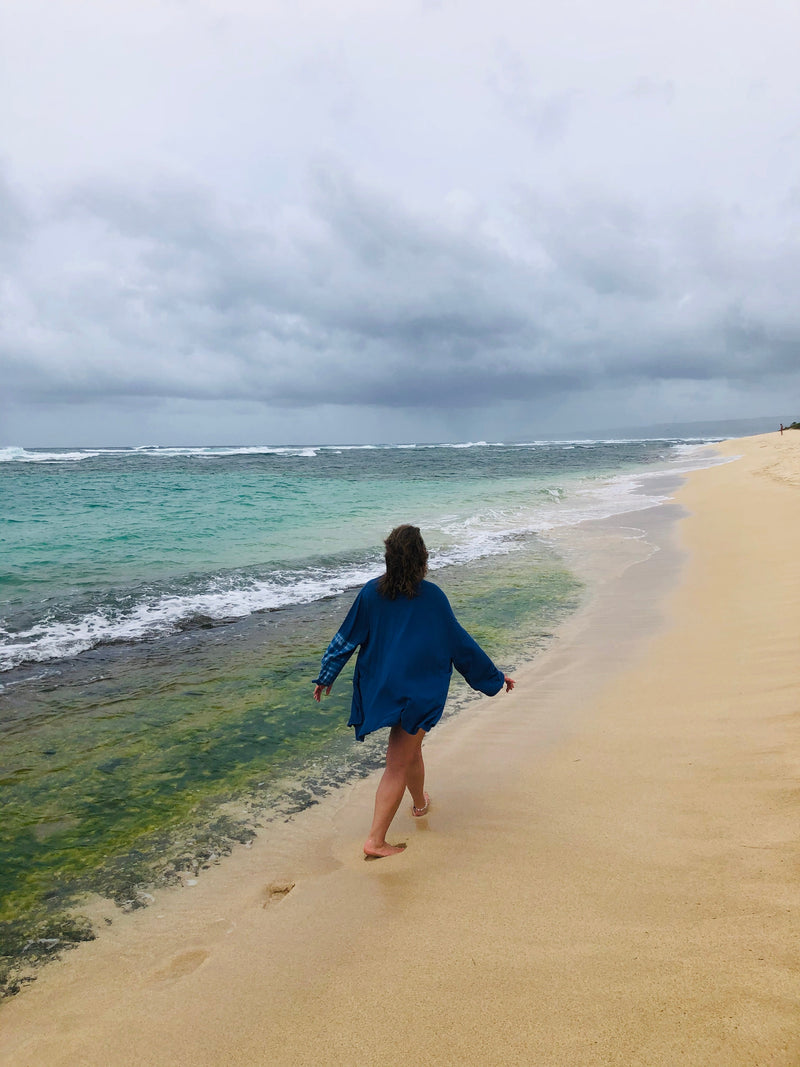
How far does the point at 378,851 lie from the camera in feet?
12.1

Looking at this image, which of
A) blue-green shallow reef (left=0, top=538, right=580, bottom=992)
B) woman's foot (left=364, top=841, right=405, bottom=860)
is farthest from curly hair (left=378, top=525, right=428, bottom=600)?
blue-green shallow reef (left=0, top=538, right=580, bottom=992)

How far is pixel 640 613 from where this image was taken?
8.99 m

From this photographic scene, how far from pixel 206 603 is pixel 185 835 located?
22.1 ft

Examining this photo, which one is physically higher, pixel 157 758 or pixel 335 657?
Answer: pixel 335 657

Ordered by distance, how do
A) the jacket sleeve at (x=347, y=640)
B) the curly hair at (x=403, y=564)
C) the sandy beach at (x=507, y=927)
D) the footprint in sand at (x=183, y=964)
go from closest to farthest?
the sandy beach at (x=507, y=927) < the footprint in sand at (x=183, y=964) < the curly hair at (x=403, y=564) < the jacket sleeve at (x=347, y=640)

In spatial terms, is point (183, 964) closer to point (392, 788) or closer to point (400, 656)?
point (392, 788)

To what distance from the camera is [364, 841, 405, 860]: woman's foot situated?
369cm

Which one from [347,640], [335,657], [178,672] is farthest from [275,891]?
[178,672]

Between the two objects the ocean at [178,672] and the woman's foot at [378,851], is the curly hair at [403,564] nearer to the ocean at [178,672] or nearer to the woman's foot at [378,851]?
the woman's foot at [378,851]

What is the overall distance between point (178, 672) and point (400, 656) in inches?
187

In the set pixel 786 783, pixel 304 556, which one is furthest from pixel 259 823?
pixel 304 556

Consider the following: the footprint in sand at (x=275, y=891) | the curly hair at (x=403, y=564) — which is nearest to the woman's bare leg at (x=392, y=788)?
the footprint in sand at (x=275, y=891)

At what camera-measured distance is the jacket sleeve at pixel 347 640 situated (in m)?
3.77

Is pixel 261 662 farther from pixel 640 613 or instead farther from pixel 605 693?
pixel 640 613
